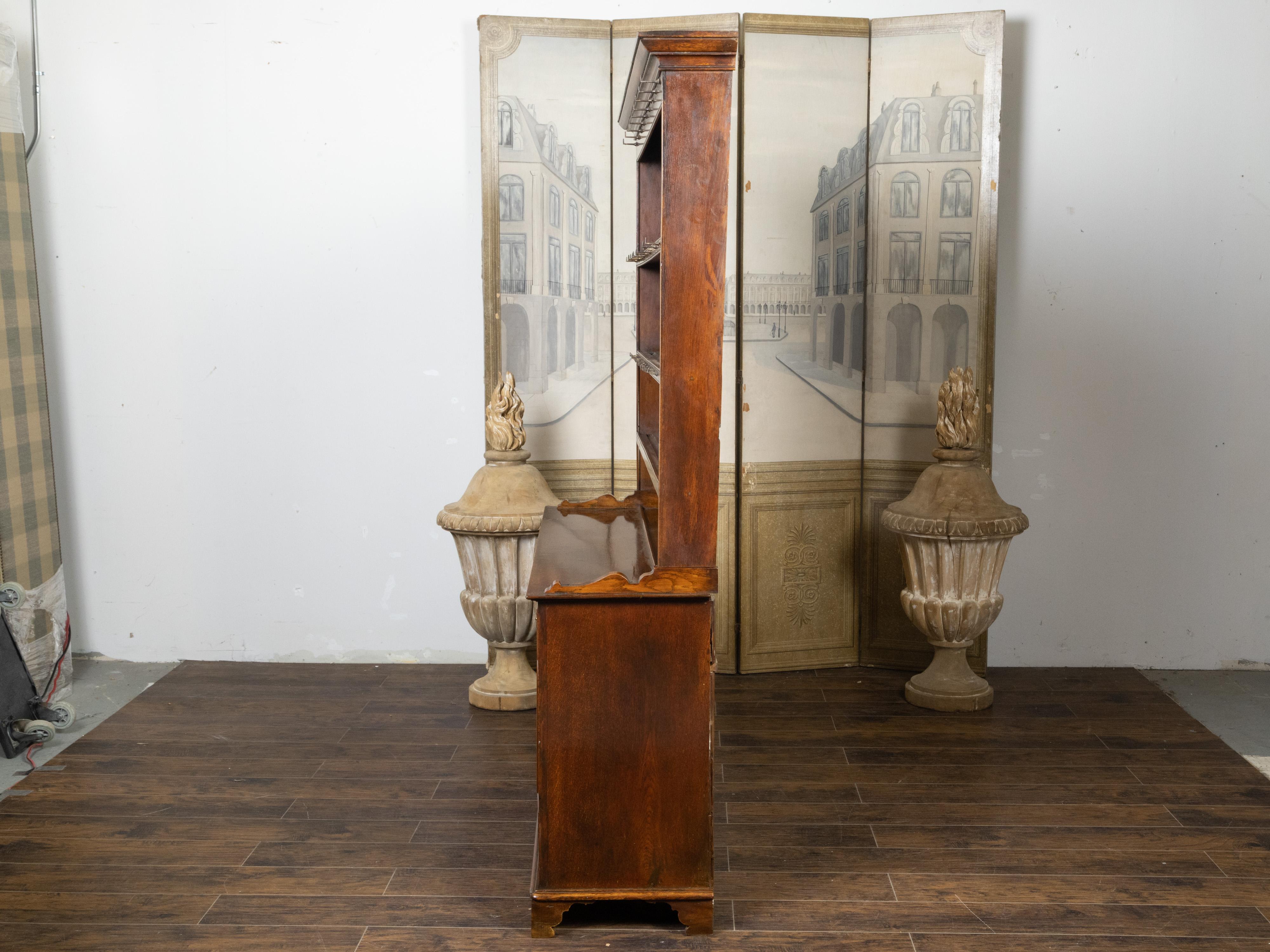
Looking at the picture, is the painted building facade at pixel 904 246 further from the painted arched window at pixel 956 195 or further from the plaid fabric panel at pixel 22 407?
the plaid fabric panel at pixel 22 407

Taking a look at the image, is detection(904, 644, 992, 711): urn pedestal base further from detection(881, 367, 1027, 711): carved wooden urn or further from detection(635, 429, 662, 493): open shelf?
detection(635, 429, 662, 493): open shelf

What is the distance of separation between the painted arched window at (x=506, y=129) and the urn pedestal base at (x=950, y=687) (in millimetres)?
2580

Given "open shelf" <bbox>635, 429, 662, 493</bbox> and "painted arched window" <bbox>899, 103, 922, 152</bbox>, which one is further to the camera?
"painted arched window" <bbox>899, 103, 922, 152</bbox>

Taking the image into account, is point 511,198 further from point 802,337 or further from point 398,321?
point 802,337

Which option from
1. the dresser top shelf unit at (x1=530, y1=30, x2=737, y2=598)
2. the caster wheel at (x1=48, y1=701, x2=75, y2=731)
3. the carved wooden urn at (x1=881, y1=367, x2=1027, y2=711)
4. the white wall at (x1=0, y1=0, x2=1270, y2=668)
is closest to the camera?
the dresser top shelf unit at (x1=530, y1=30, x2=737, y2=598)

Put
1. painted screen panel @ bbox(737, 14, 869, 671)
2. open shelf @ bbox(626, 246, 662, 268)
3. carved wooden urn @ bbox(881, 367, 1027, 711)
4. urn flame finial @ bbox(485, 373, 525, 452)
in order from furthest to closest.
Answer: painted screen panel @ bbox(737, 14, 869, 671), urn flame finial @ bbox(485, 373, 525, 452), carved wooden urn @ bbox(881, 367, 1027, 711), open shelf @ bbox(626, 246, 662, 268)

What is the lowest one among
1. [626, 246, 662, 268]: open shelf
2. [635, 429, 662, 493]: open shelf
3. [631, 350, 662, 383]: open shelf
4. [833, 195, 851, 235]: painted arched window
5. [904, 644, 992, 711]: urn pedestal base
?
[904, 644, 992, 711]: urn pedestal base

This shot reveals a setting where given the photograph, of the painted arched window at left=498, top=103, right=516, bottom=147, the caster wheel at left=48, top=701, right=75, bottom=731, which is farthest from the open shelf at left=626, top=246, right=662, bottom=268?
the caster wheel at left=48, top=701, right=75, bottom=731

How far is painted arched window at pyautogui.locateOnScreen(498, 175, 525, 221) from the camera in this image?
4320 millimetres

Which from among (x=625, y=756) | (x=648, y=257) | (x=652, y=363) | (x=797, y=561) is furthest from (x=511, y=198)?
(x=625, y=756)

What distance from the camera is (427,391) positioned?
4.61 metres

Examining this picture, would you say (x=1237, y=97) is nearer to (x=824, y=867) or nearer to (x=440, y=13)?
(x=440, y=13)

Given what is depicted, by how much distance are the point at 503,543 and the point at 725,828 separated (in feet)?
4.59

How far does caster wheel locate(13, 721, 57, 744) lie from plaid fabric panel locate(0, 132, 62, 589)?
1.90 feet
